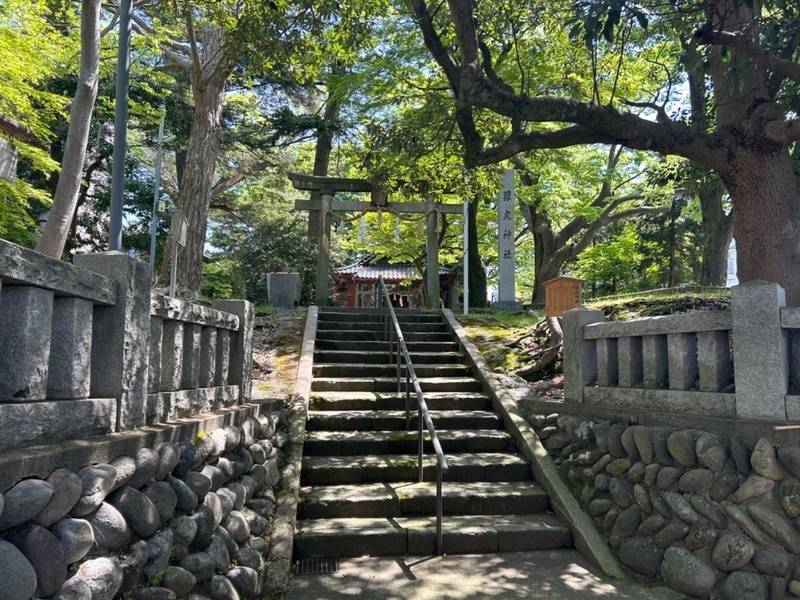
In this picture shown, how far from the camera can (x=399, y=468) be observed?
18.1ft

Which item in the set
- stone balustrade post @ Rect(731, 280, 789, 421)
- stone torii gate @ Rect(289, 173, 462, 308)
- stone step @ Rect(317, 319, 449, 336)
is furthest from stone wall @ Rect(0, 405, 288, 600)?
stone torii gate @ Rect(289, 173, 462, 308)

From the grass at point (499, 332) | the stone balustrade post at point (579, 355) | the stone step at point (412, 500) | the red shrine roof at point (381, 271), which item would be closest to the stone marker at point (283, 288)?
the grass at point (499, 332)

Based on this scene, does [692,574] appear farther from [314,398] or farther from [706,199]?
[706,199]

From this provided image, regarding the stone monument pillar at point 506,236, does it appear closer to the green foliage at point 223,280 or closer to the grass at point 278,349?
the grass at point 278,349

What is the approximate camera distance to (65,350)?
8.25 ft

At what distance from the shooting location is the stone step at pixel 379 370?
7582mm

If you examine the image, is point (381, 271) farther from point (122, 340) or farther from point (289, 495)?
point (122, 340)

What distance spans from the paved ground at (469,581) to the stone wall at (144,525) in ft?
1.75

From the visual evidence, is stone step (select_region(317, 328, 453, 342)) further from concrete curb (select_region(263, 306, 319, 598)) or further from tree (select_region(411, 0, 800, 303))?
tree (select_region(411, 0, 800, 303))

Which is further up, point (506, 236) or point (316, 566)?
point (506, 236)

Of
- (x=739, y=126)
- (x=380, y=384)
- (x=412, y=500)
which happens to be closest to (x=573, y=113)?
(x=739, y=126)

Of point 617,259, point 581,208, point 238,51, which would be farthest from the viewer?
point 617,259

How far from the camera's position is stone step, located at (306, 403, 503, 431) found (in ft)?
20.6

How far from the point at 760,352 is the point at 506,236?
1013 cm
